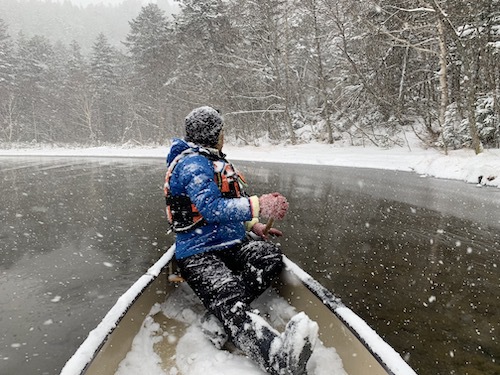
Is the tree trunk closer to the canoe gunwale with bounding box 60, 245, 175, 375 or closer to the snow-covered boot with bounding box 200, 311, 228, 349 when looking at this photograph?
the canoe gunwale with bounding box 60, 245, 175, 375

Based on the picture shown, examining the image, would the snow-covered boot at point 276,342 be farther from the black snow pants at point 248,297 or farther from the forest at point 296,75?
the forest at point 296,75

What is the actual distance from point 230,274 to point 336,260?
3182mm

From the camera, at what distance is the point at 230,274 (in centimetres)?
281

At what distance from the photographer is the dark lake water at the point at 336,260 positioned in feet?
11.6

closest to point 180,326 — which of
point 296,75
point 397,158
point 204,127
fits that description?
Result: point 204,127

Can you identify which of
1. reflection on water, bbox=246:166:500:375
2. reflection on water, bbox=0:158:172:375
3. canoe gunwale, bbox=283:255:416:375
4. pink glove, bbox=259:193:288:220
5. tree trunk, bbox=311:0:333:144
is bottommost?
reflection on water, bbox=246:166:500:375

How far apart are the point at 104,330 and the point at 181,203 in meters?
1.11

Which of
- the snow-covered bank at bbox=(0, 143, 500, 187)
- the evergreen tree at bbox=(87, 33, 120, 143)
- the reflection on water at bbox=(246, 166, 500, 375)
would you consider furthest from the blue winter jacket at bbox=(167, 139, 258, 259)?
the evergreen tree at bbox=(87, 33, 120, 143)

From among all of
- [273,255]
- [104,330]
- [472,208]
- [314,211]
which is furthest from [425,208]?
[104,330]

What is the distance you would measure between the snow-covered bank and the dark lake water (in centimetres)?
129

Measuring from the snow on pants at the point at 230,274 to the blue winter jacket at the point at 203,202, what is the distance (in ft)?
0.34

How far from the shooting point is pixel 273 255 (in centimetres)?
317

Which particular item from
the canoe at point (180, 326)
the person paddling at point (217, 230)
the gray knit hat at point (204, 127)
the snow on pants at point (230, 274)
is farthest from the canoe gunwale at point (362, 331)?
the gray knit hat at point (204, 127)

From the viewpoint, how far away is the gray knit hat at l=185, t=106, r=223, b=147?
305 centimetres
